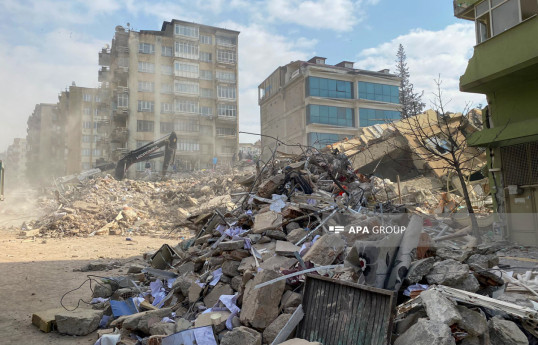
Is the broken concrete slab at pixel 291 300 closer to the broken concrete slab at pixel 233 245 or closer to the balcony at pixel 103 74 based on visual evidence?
the broken concrete slab at pixel 233 245

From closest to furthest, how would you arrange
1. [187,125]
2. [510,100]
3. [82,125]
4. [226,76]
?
1. [510,100]
2. [187,125]
3. [226,76]
4. [82,125]

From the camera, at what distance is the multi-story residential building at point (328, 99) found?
3544cm

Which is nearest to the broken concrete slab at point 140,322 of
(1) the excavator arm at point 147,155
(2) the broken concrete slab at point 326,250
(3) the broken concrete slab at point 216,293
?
(3) the broken concrete slab at point 216,293

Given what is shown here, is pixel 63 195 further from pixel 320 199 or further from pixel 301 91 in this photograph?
pixel 301 91

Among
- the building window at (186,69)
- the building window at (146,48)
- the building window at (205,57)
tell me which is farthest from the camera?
the building window at (205,57)

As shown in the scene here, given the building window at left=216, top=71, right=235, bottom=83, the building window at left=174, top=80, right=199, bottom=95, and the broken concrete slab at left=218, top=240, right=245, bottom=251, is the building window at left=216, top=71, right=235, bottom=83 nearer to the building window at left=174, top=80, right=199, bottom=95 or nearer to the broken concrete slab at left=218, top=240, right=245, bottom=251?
the building window at left=174, top=80, right=199, bottom=95

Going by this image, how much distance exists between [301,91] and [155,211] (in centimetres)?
2180

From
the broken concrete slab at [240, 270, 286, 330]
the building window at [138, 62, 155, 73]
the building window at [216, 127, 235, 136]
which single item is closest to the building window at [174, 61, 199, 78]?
the building window at [138, 62, 155, 73]

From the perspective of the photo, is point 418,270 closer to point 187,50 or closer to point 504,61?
point 504,61

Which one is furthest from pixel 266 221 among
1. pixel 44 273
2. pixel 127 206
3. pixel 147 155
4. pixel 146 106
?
pixel 146 106

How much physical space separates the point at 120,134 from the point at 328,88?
24.4 meters

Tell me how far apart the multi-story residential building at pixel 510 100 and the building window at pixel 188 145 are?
35.3 m

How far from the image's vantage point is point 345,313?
3.89 meters

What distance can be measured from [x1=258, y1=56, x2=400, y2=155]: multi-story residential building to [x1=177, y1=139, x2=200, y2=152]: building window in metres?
10.3
